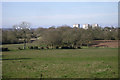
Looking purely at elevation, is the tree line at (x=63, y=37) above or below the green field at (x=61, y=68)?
above

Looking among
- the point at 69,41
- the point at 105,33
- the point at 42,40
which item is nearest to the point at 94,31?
the point at 105,33

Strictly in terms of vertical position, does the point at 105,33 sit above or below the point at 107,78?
above

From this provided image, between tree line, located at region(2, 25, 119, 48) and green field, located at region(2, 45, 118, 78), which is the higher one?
tree line, located at region(2, 25, 119, 48)

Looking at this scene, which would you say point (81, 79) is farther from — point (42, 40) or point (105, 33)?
point (105, 33)

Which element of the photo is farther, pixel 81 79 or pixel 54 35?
pixel 54 35

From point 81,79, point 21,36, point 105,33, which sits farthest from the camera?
point 105,33

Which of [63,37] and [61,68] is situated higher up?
[63,37]

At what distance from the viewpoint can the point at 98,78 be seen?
746 centimetres

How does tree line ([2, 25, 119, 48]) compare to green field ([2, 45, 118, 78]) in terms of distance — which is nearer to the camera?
green field ([2, 45, 118, 78])

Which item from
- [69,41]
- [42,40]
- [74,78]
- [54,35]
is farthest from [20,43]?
[74,78]

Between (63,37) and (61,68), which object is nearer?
(61,68)

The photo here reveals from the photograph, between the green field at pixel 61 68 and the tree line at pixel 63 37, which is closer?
the green field at pixel 61 68

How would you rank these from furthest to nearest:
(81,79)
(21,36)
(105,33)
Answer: (105,33) → (21,36) → (81,79)

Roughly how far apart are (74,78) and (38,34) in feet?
161
